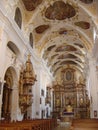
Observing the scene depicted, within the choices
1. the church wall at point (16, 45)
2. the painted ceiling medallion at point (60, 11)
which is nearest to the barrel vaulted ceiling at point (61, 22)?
the painted ceiling medallion at point (60, 11)

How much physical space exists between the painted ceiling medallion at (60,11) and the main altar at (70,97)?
13919mm

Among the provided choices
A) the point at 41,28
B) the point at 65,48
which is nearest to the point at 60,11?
the point at 41,28

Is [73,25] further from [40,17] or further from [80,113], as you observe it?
[80,113]

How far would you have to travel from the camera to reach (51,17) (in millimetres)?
13992

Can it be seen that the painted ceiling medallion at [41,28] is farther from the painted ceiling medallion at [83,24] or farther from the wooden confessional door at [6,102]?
the wooden confessional door at [6,102]

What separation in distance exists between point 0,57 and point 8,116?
3.79m

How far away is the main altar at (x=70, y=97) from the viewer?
81.5 ft

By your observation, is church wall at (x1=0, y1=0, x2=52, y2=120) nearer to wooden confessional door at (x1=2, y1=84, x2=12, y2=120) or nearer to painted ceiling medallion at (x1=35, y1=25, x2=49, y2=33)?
wooden confessional door at (x1=2, y1=84, x2=12, y2=120)

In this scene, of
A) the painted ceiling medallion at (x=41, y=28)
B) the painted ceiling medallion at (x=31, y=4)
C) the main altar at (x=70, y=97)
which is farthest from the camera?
the main altar at (x=70, y=97)

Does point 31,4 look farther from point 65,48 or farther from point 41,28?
point 65,48

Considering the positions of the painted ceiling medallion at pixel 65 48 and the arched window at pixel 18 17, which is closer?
the arched window at pixel 18 17

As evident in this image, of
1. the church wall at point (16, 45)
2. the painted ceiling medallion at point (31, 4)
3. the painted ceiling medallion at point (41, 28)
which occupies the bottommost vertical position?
the church wall at point (16, 45)

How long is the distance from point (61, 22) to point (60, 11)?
1246mm

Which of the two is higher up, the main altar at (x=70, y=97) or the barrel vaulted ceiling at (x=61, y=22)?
the barrel vaulted ceiling at (x=61, y=22)
